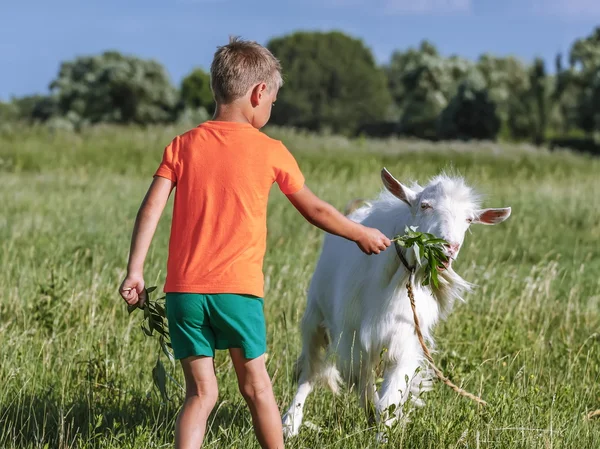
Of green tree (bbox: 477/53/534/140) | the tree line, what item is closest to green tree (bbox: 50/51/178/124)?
the tree line

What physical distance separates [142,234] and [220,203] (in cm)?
31

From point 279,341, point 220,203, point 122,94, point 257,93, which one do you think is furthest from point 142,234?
point 122,94

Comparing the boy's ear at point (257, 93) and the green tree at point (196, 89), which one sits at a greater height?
the green tree at point (196, 89)

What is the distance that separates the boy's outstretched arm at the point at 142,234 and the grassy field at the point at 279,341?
633 mm

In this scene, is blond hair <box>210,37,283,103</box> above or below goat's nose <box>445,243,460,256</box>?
above

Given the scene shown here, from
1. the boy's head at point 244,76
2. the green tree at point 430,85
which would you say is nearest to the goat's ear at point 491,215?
the boy's head at point 244,76

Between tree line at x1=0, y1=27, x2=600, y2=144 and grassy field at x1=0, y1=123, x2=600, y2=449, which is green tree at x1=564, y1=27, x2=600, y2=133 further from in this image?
grassy field at x1=0, y1=123, x2=600, y2=449

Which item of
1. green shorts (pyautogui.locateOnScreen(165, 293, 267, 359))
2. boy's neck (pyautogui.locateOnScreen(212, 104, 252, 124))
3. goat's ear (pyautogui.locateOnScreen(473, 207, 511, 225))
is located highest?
boy's neck (pyautogui.locateOnScreen(212, 104, 252, 124))

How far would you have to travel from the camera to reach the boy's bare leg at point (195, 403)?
2996 mm

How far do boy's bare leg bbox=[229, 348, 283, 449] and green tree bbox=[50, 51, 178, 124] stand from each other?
41.3 m

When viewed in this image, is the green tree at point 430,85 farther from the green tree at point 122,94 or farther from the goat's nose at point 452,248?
the goat's nose at point 452,248

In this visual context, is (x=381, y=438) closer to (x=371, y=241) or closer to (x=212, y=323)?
(x=371, y=241)

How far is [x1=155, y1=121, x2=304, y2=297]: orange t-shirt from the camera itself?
299 centimetres

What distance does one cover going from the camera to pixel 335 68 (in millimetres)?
77500
